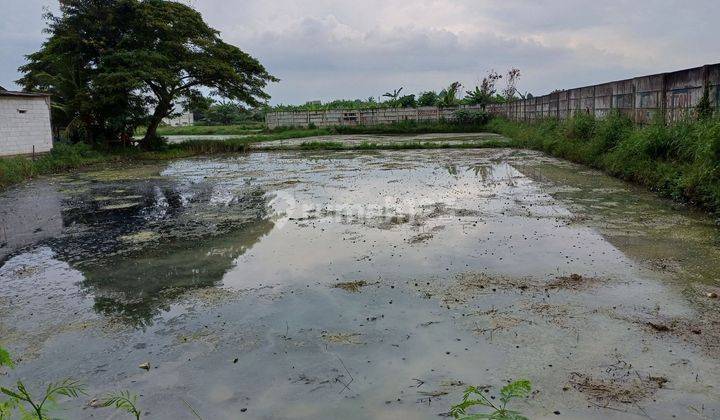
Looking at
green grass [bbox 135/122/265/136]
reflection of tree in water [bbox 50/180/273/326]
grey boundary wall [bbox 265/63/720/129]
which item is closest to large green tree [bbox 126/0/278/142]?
reflection of tree in water [bbox 50/180/273/326]

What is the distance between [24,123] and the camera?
53.3 ft

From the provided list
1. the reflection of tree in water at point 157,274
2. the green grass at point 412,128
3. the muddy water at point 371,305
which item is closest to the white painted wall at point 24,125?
the muddy water at point 371,305

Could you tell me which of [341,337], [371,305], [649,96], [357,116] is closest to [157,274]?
[371,305]

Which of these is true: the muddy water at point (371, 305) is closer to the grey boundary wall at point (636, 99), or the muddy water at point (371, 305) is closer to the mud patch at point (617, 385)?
the mud patch at point (617, 385)

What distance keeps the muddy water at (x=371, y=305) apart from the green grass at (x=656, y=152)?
1.74 ft

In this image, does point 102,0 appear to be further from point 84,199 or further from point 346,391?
point 346,391

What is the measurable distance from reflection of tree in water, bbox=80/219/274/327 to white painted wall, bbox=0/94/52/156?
40.3 ft

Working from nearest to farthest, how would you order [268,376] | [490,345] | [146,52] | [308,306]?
[268,376]
[490,345]
[308,306]
[146,52]

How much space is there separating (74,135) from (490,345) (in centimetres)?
1957

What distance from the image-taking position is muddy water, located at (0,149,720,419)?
3.08 metres

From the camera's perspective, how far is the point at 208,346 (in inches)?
146

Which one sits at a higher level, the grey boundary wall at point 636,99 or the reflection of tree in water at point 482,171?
the grey boundary wall at point 636,99

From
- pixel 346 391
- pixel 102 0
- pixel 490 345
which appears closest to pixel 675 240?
pixel 490 345

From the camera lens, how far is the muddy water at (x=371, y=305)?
3.08 meters
